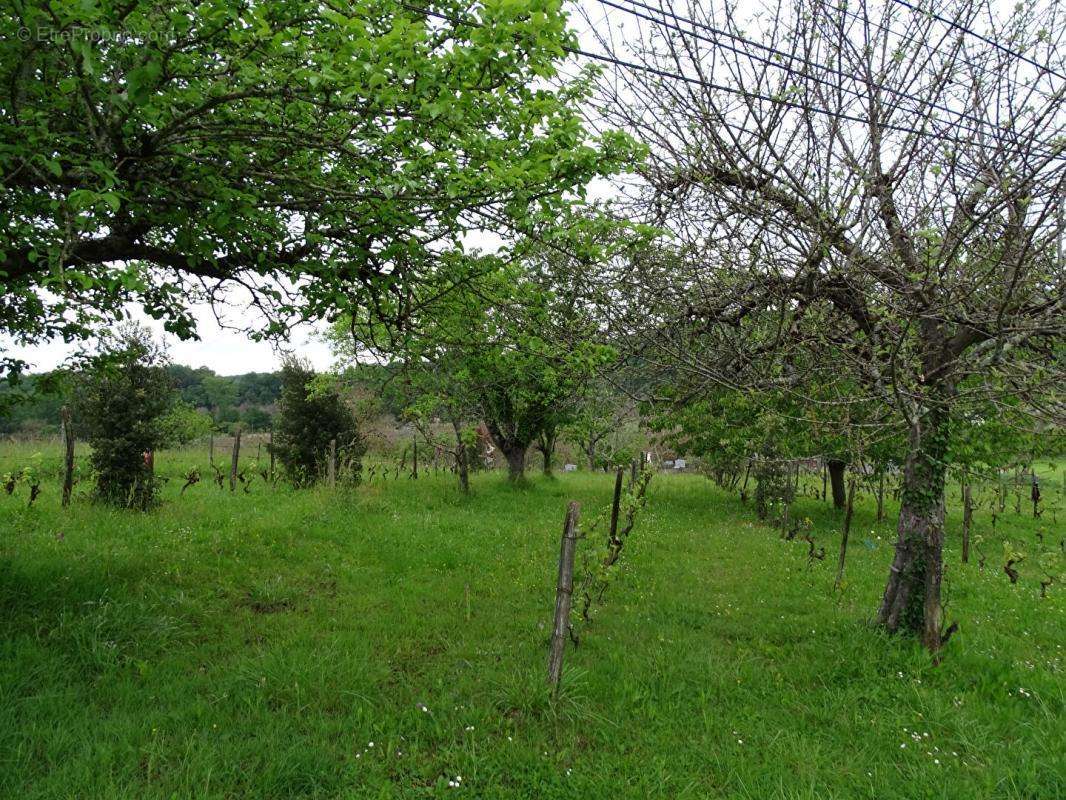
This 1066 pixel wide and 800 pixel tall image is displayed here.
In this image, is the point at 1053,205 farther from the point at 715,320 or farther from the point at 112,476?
the point at 112,476

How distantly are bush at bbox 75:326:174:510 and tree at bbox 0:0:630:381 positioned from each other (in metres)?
5.32

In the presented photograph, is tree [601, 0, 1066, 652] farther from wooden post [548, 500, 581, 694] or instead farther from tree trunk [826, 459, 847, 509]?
tree trunk [826, 459, 847, 509]

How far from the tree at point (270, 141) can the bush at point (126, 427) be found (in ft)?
17.5

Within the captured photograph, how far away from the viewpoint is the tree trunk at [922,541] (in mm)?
5480

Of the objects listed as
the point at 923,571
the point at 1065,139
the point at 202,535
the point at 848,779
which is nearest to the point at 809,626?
the point at 923,571

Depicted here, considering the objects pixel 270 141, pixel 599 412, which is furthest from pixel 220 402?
pixel 270 141

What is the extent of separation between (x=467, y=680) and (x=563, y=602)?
1108 millimetres

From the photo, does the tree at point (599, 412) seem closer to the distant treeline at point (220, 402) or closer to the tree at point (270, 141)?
the tree at point (270, 141)

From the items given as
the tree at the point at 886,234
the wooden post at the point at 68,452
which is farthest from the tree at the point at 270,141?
the wooden post at the point at 68,452

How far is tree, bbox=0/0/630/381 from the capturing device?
11.5 ft

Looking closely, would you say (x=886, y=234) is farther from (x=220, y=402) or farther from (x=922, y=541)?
(x=220, y=402)

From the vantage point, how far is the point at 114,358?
23.1 feet

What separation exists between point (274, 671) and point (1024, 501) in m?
25.2

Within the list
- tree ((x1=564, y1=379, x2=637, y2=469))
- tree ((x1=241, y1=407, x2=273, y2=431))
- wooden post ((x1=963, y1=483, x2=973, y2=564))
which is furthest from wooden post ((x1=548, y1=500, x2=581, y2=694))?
tree ((x1=241, y1=407, x2=273, y2=431))
